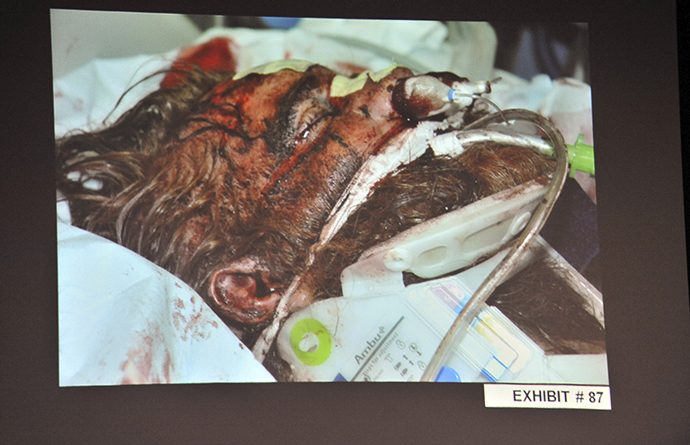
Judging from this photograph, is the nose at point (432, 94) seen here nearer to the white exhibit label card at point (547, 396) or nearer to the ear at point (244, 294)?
the ear at point (244, 294)

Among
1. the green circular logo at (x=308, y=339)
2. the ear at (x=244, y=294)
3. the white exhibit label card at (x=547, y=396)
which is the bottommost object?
the white exhibit label card at (x=547, y=396)

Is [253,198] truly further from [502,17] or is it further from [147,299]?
[502,17]

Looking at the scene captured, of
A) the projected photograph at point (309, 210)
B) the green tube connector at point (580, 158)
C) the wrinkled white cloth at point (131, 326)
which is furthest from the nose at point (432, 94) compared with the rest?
the wrinkled white cloth at point (131, 326)

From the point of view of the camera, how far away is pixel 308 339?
5.65 feet

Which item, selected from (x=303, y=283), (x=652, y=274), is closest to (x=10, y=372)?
(x=303, y=283)

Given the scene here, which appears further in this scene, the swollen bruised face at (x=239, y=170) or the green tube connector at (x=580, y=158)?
the green tube connector at (x=580, y=158)

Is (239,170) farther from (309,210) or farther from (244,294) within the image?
(244,294)

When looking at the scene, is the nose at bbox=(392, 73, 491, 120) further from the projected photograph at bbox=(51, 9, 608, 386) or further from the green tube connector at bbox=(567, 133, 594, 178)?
the green tube connector at bbox=(567, 133, 594, 178)

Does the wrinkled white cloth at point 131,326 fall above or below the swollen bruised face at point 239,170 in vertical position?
below

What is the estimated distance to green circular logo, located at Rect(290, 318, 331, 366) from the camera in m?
1.72

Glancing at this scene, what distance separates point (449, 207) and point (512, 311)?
1.34 feet

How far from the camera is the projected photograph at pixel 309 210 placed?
171cm

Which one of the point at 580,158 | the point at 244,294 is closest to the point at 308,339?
the point at 244,294

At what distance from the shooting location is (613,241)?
1.85 meters
